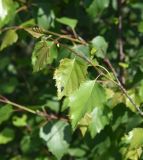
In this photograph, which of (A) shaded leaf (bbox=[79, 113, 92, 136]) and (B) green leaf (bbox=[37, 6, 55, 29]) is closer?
(A) shaded leaf (bbox=[79, 113, 92, 136])

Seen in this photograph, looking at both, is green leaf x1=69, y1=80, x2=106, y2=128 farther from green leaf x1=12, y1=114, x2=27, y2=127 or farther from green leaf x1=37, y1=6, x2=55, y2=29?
green leaf x1=12, y1=114, x2=27, y2=127

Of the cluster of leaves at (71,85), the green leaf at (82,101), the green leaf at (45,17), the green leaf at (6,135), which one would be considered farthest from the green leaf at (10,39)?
the green leaf at (6,135)

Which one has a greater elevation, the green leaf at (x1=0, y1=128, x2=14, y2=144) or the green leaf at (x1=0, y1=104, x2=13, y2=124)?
the green leaf at (x1=0, y1=104, x2=13, y2=124)

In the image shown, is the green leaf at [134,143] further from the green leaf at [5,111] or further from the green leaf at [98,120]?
the green leaf at [5,111]

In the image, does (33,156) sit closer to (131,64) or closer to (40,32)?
(131,64)

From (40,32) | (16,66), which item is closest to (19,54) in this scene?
(16,66)

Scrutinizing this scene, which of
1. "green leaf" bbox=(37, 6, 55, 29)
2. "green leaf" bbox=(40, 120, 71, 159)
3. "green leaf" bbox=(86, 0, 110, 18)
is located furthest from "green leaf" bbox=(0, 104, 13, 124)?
"green leaf" bbox=(86, 0, 110, 18)
